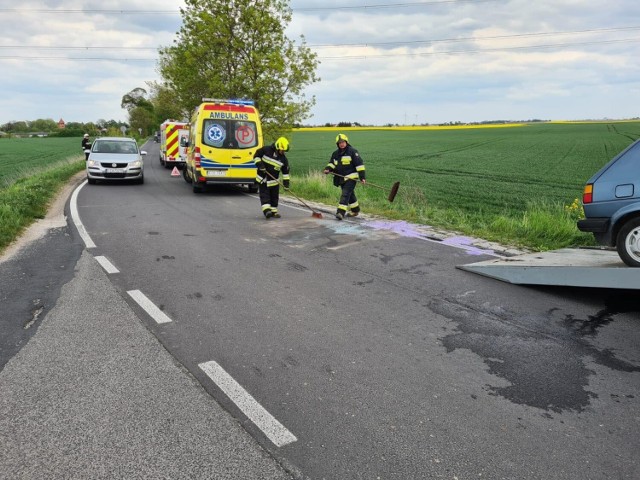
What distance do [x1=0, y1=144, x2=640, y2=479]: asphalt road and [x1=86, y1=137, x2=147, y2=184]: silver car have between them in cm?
1011

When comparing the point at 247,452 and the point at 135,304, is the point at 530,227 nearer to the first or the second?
the point at 135,304

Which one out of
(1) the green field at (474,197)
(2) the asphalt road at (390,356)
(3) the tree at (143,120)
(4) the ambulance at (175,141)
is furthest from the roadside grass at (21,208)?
(3) the tree at (143,120)

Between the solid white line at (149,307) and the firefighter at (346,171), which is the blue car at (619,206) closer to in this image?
the solid white line at (149,307)

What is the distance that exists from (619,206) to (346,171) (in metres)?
6.03

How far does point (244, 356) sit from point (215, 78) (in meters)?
21.5

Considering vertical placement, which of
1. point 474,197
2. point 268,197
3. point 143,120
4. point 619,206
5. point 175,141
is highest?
point 143,120

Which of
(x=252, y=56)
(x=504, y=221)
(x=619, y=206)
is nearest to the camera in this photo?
(x=619, y=206)

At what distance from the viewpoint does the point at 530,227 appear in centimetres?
861

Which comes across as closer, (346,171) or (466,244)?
(466,244)

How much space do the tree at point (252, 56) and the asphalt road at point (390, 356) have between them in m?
16.9

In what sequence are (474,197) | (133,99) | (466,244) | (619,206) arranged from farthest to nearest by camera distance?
1. (133,99)
2. (474,197)
3. (466,244)
4. (619,206)

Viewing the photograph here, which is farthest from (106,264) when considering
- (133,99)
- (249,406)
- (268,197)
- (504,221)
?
(133,99)

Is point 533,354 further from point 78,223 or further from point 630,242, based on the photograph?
point 78,223

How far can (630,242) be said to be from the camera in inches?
207
